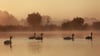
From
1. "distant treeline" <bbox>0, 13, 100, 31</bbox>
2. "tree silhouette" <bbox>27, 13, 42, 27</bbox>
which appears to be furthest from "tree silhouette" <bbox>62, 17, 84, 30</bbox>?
"tree silhouette" <bbox>27, 13, 42, 27</bbox>

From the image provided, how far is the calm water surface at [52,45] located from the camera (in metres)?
4.40

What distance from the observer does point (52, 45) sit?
4.45m

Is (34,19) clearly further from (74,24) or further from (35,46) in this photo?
(74,24)

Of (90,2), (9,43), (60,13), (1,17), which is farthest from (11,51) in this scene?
(90,2)

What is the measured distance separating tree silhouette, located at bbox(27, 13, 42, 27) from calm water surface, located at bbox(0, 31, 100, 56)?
11 centimetres

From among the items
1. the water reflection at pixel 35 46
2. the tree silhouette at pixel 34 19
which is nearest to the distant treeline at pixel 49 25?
the tree silhouette at pixel 34 19

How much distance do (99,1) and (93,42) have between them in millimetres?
434

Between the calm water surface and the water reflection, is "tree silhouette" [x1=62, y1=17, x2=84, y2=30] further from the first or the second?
the water reflection

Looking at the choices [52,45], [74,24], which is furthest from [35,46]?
[74,24]

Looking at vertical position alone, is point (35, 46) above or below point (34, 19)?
below

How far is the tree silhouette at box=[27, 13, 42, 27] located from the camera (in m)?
4.44

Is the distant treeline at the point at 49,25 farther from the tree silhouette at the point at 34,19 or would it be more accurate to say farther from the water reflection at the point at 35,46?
the water reflection at the point at 35,46

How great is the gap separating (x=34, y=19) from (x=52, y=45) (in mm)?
329

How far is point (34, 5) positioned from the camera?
176 inches
